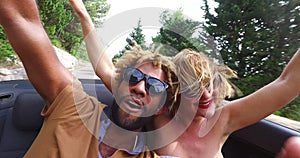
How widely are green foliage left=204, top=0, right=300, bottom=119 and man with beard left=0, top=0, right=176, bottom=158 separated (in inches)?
180

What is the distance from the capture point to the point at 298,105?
3846mm

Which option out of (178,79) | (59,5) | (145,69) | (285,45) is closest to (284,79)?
(178,79)

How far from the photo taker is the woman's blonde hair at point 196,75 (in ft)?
4.36

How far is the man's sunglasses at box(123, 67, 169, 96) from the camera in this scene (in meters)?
1.24

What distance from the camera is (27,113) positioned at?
1.60 m

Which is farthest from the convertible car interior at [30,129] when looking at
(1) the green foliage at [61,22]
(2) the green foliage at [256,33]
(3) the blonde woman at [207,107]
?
(1) the green foliage at [61,22]

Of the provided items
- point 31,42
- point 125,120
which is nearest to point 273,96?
point 125,120

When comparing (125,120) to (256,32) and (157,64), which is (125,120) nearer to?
(157,64)

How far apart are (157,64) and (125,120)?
239 millimetres

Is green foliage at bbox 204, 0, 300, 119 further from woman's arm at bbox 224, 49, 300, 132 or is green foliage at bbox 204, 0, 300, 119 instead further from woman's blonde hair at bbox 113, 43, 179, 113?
woman's blonde hair at bbox 113, 43, 179, 113

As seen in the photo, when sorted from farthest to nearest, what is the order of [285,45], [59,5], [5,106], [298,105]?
[59,5] → [285,45] → [298,105] → [5,106]

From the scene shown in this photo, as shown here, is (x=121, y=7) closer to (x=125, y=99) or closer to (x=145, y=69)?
(x=145, y=69)

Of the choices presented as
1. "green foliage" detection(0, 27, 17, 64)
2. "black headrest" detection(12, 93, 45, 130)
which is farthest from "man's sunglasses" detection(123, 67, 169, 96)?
"green foliage" detection(0, 27, 17, 64)

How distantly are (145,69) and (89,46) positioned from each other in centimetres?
47
